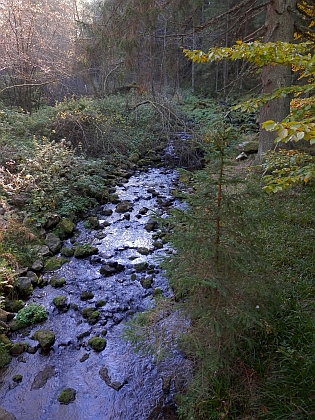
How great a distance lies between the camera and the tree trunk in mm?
6102

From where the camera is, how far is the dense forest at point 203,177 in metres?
2.65

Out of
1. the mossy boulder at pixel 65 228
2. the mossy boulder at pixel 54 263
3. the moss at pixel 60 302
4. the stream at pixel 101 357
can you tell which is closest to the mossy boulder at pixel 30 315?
the stream at pixel 101 357

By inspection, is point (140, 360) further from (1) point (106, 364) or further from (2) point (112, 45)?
(2) point (112, 45)

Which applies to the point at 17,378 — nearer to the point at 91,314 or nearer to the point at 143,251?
the point at 91,314

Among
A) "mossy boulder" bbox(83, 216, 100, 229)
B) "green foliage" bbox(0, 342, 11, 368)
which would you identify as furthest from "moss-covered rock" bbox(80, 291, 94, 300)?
"mossy boulder" bbox(83, 216, 100, 229)

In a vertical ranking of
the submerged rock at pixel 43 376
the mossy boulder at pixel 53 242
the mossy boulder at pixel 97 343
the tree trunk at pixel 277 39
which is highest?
the tree trunk at pixel 277 39

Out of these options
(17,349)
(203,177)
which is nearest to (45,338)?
(17,349)

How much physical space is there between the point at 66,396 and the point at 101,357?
0.65 meters

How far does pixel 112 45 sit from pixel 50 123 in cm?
349

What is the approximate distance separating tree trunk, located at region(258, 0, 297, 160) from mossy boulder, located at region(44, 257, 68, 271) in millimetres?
5291

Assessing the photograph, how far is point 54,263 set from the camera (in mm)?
6031

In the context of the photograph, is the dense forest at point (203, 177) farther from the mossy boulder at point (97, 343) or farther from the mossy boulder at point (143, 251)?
the mossy boulder at point (143, 251)

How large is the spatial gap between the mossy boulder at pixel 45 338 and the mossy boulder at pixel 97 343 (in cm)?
52

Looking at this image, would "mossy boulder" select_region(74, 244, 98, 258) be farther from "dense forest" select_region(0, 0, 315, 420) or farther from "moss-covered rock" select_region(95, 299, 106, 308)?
"moss-covered rock" select_region(95, 299, 106, 308)
